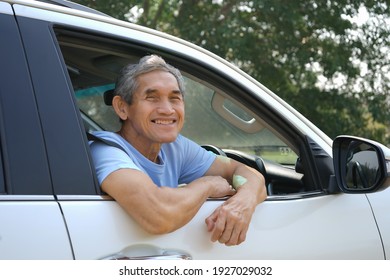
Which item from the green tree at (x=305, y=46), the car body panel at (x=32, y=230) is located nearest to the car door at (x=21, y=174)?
the car body panel at (x=32, y=230)

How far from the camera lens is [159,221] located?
1.98 metres

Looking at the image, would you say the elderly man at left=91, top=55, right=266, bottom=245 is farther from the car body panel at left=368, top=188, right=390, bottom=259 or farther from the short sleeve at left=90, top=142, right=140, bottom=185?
the car body panel at left=368, top=188, right=390, bottom=259

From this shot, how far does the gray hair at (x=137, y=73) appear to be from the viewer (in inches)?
91.8

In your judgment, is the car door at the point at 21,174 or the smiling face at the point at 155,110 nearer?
the car door at the point at 21,174

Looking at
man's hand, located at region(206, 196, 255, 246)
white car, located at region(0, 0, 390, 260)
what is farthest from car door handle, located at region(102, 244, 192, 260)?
man's hand, located at region(206, 196, 255, 246)

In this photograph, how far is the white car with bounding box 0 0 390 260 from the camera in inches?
71.6

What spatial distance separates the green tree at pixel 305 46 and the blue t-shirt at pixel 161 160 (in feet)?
19.3

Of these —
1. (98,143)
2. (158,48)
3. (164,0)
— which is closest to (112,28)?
(158,48)

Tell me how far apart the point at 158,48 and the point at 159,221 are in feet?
2.14

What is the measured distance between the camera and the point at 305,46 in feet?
30.5

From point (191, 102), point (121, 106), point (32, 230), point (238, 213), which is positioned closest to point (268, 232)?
point (238, 213)

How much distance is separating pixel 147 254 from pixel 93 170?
1.02 feet

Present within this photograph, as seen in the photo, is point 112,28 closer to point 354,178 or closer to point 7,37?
point 7,37

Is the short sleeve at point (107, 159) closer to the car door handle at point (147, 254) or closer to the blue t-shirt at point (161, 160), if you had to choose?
the blue t-shirt at point (161, 160)
